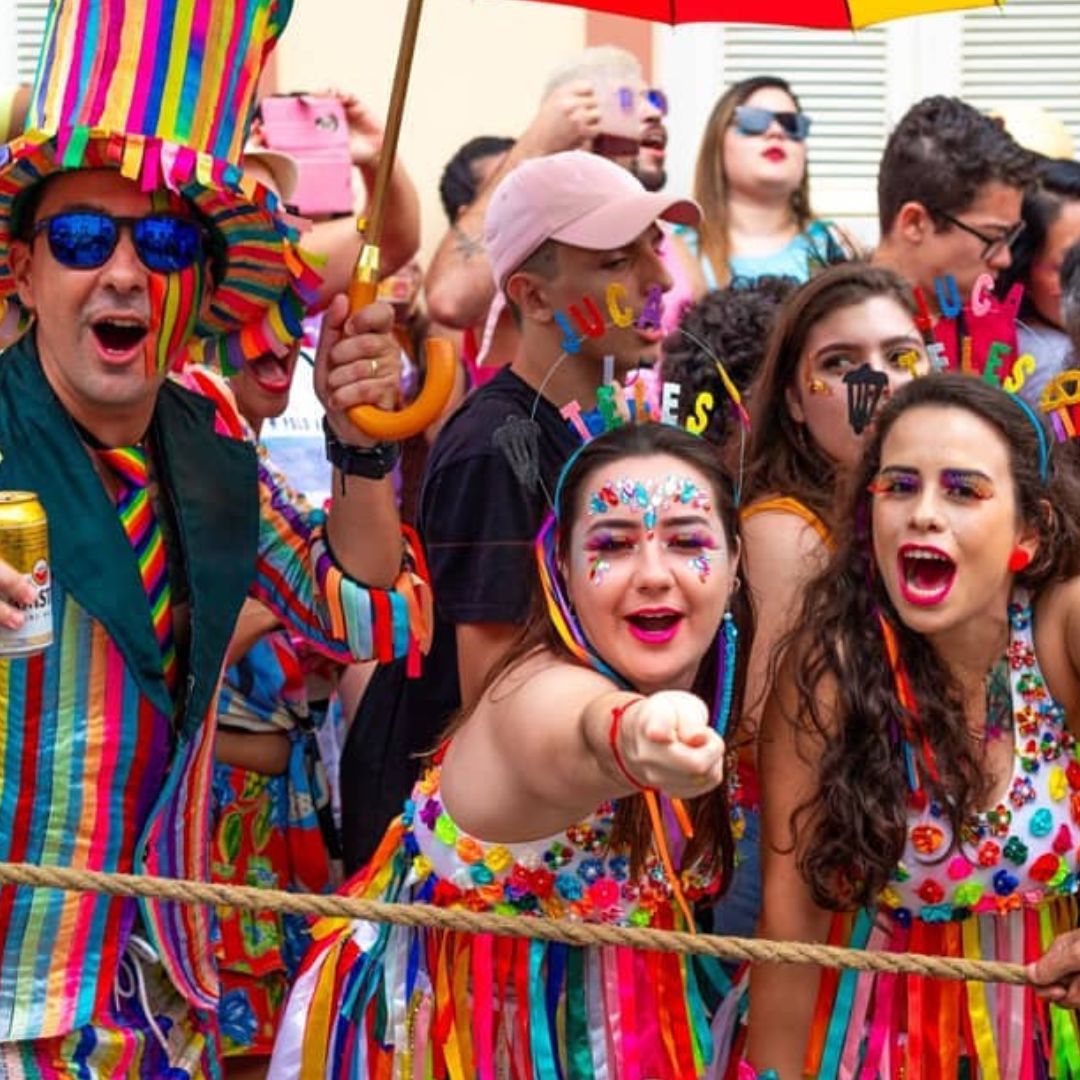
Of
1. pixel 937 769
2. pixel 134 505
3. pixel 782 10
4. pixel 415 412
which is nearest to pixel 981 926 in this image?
pixel 937 769

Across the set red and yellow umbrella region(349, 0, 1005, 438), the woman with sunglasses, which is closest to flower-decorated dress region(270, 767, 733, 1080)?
red and yellow umbrella region(349, 0, 1005, 438)

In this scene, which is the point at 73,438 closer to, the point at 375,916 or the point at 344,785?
the point at 375,916

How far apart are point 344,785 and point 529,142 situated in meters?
1.71

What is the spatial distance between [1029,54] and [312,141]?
4.04m

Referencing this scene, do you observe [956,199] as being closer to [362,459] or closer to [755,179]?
[755,179]

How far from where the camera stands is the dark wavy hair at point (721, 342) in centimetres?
511

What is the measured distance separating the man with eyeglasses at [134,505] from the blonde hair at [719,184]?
302 cm

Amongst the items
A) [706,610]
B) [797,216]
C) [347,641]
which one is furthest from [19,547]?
[797,216]

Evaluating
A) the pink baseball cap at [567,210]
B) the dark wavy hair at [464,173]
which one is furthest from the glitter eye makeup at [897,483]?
the dark wavy hair at [464,173]

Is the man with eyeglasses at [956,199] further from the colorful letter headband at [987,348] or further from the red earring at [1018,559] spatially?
the red earring at [1018,559]

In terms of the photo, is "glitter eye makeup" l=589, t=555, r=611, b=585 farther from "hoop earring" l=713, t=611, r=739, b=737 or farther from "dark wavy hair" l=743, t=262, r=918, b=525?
"dark wavy hair" l=743, t=262, r=918, b=525

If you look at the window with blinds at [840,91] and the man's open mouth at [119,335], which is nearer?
the man's open mouth at [119,335]

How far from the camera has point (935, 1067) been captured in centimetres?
383

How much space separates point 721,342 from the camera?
17.2ft
